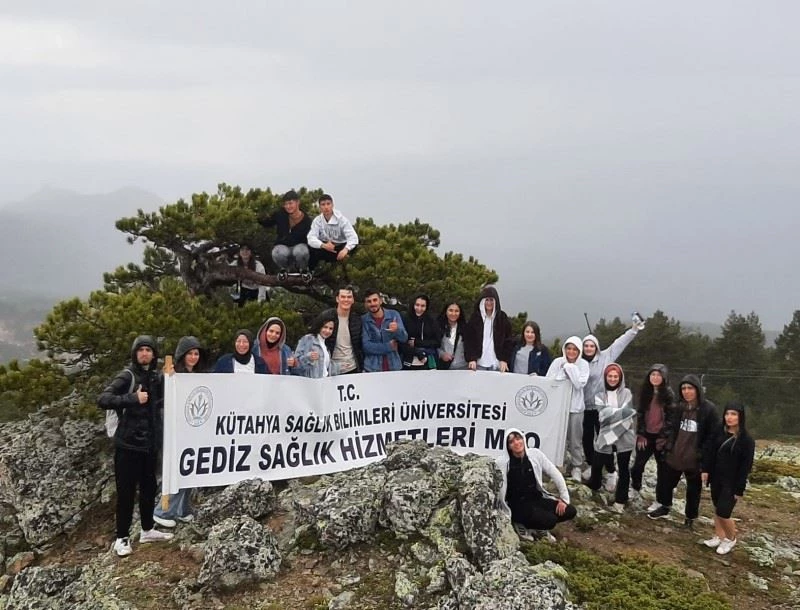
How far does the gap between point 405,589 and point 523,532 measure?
6.04 feet

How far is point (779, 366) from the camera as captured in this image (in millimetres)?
44562

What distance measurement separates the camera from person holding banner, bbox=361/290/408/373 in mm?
9359

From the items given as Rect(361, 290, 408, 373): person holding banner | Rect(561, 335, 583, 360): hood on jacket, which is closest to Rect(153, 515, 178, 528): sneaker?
Rect(361, 290, 408, 373): person holding banner

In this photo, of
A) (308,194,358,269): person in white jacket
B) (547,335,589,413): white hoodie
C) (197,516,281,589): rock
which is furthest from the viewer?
(308,194,358,269): person in white jacket

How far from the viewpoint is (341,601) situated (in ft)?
20.9

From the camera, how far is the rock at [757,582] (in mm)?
7184

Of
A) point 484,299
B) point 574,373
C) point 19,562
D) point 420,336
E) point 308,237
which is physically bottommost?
point 19,562

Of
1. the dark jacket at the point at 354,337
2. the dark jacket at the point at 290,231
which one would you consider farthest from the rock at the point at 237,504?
the dark jacket at the point at 290,231

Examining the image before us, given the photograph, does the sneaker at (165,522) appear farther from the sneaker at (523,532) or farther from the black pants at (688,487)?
the black pants at (688,487)

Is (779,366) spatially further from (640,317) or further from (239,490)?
(239,490)

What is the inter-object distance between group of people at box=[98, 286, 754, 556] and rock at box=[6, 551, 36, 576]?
2.17 metres

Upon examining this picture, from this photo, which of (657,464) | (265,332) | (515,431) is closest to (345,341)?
(265,332)

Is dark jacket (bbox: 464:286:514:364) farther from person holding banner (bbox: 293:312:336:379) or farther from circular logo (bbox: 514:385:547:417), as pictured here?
person holding banner (bbox: 293:312:336:379)

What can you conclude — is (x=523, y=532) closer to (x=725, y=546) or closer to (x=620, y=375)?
(x=620, y=375)
